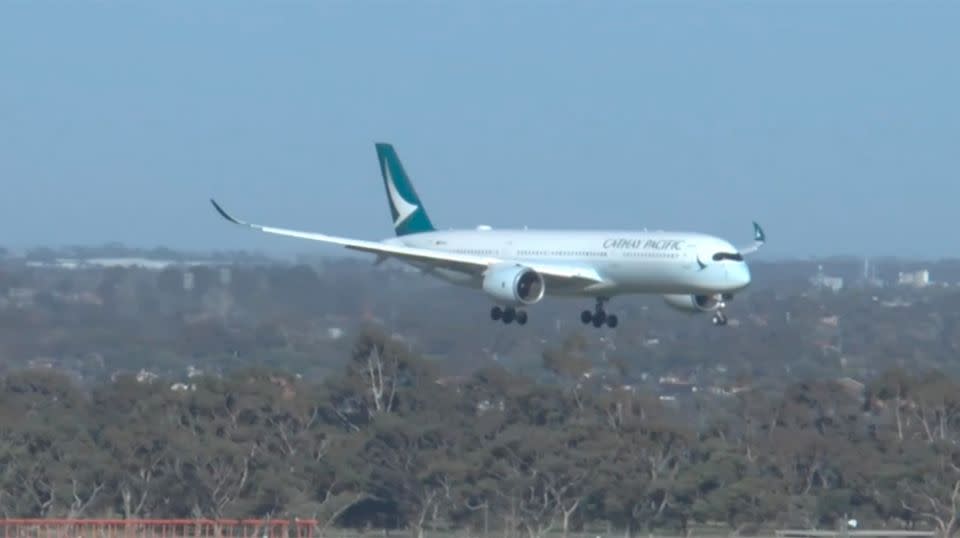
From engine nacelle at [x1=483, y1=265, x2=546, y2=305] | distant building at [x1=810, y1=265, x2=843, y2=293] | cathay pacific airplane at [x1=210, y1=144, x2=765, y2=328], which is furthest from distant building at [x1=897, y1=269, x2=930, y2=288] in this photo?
engine nacelle at [x1=483, y1=265, x2=546, y2=305]

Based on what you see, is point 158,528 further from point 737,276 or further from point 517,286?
point 737,276

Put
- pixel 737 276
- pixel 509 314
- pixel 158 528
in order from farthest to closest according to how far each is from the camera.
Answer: pixel 158 528 < pixel 509 314 < pixel 737 276

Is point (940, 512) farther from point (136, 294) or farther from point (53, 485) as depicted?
point (136, 294)

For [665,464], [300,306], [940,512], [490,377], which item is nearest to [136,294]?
[300,306]

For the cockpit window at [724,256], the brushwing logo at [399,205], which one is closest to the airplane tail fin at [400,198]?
the brushwing logo at [399,205]

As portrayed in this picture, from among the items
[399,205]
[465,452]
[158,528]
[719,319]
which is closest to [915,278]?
[465,452]
